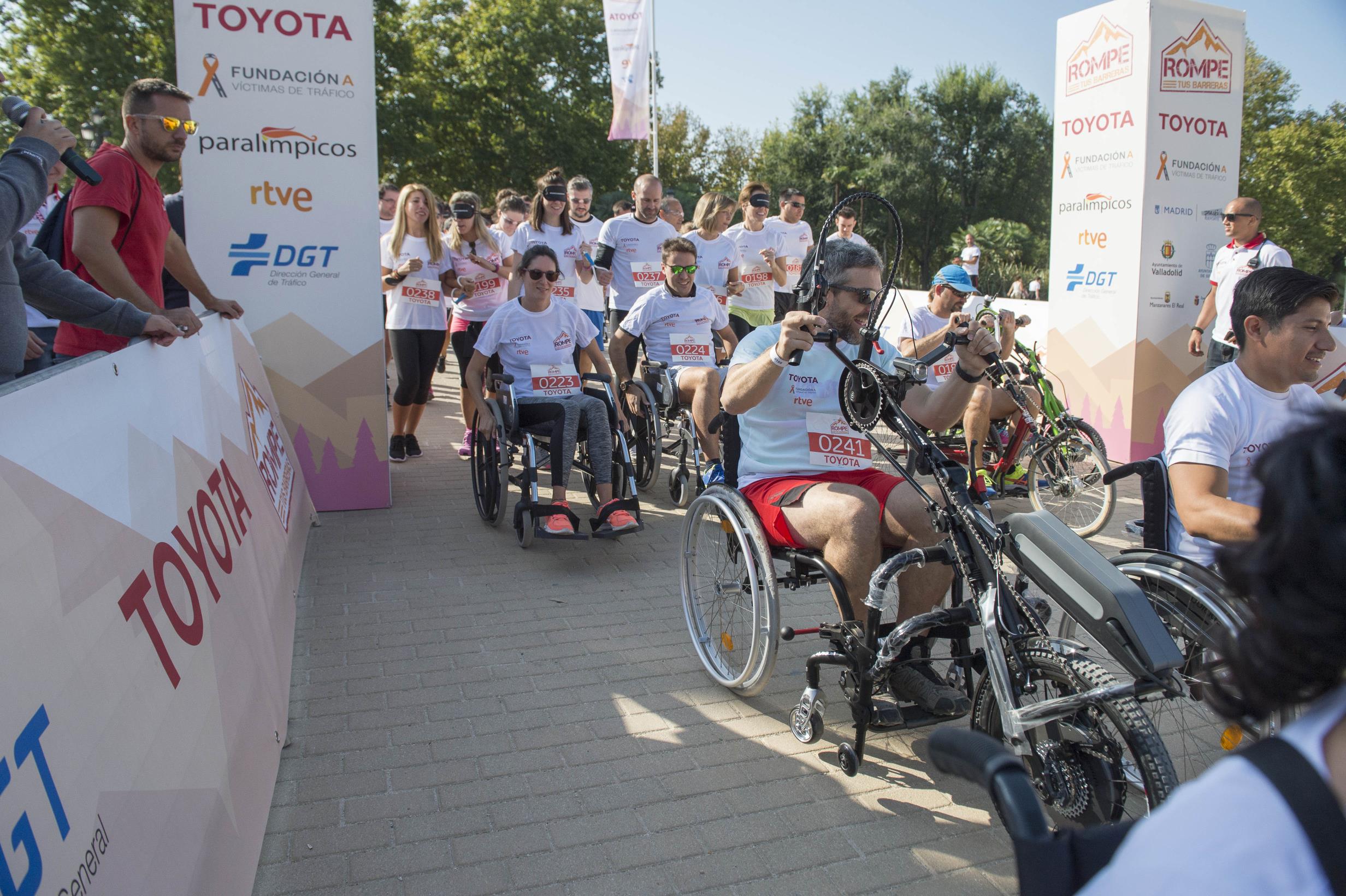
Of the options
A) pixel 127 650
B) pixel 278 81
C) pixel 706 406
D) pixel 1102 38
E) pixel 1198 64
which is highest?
pixel 1102 38

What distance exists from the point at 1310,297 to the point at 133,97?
15.1 ft

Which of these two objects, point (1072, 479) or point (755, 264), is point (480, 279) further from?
point (1072, 479)

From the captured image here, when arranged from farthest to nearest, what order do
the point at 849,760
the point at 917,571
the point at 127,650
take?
the point at 917,571 → the point at 849,760 → the point at 127,650

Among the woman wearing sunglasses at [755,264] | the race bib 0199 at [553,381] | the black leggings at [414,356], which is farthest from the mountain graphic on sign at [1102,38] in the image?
the black leggings at [414,356]

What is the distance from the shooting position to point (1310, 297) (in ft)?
9.18

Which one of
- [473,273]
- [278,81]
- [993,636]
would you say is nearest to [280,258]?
[278,81]

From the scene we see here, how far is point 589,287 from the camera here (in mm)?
8977

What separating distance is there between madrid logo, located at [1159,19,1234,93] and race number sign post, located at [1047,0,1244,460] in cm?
1

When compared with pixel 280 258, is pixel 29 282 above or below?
below

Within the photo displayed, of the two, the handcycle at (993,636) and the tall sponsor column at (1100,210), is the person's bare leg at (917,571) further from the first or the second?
the tall sponsor column at (1100,210)

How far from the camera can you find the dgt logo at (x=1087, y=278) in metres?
8.21

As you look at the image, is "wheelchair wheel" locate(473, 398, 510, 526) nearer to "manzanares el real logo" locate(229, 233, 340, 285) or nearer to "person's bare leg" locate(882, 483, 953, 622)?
"manzanares el real logo" locate(229, 233, 340, 285)

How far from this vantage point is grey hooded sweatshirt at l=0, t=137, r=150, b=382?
2.90 metres

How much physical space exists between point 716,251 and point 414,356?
2.80 m
